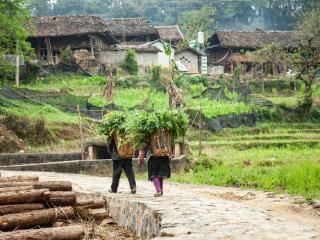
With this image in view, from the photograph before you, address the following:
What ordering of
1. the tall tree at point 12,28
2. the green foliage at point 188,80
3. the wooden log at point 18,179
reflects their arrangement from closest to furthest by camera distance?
1. the wooden log at point 18,179
2. the tall tree at point 12,28
3. the green foliage at point 188,80

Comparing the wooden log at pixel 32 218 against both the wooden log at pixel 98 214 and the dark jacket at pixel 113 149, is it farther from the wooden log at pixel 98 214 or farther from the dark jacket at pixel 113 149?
the dark jacket at pixel 113 149

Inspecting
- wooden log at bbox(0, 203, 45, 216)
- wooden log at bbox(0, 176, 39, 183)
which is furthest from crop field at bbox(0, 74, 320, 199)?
wooden log at bbox(0, 203, 45, 216)

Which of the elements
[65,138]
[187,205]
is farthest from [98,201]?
[65,138]

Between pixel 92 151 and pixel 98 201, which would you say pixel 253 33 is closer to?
pixel 92 151

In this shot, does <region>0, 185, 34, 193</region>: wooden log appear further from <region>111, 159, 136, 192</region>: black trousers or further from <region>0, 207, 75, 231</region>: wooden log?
<region>111, 159, 136, 192</region>: black trousers

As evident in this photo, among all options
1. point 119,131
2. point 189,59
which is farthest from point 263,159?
point 189,59

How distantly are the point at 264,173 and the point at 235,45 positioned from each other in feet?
137

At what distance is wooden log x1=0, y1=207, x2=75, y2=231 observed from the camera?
880cm

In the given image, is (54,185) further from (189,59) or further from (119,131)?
(189,59)

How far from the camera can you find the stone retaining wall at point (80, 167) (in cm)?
1880

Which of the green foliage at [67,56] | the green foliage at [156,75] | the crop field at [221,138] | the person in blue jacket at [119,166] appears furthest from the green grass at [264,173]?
the green foliage at [67,56]

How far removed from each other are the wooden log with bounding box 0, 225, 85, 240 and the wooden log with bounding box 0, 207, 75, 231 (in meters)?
0.63

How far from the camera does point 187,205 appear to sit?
9.89 meters

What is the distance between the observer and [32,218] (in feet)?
29.9
